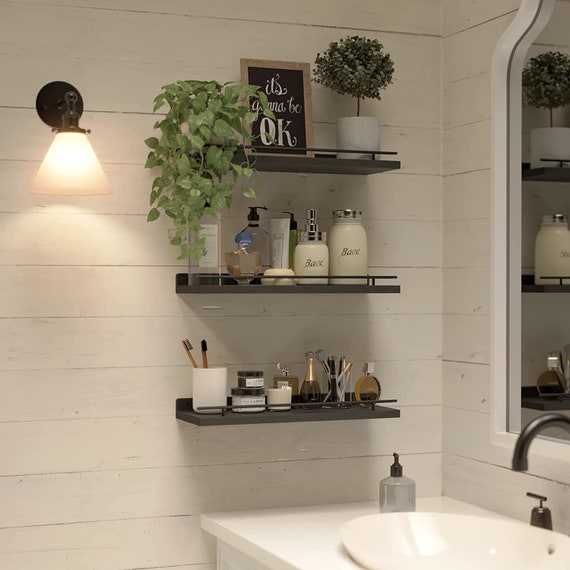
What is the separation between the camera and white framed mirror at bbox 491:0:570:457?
7.25 feet

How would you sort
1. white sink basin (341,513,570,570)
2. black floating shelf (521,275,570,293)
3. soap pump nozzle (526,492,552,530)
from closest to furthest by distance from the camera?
1. white sink basin (341,513,570,570)
2. soap pump nozzle (526,492,552,530)
3. black floating shelf (521,275,570,293)

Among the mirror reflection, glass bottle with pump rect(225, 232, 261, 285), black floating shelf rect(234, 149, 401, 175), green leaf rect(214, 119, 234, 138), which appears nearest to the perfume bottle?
the mirror reflection

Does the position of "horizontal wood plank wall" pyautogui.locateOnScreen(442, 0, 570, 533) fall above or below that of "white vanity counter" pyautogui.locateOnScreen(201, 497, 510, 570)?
above

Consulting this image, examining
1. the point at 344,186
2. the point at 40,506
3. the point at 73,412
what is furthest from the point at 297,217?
the point at 40,506

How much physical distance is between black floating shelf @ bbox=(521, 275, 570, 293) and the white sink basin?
0.51 meters

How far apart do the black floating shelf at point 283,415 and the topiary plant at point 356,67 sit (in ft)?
2.49

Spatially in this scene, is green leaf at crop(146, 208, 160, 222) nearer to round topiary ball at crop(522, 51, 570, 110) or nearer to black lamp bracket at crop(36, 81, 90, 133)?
black lamp bracket at crop(36, 81, 90, 133)

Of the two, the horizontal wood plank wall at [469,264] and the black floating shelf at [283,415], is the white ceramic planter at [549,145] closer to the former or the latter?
the horizontal wood plank wall at [469,264]

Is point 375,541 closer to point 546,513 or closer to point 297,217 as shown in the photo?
point 546,513

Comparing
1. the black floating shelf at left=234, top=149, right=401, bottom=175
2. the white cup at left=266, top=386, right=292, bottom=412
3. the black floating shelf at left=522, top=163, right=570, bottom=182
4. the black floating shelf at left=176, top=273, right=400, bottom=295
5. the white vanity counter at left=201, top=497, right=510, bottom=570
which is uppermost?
the black floating shelf at left=234, top=149, right=401, bottom=175

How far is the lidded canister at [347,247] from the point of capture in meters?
2.27

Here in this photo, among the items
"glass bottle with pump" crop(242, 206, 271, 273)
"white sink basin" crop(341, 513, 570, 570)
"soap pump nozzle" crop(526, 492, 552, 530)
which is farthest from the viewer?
"glass bottle with pump" crop(242, 206, 271, 273)

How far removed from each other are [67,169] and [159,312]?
42cm

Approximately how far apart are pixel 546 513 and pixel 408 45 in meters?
1.24
